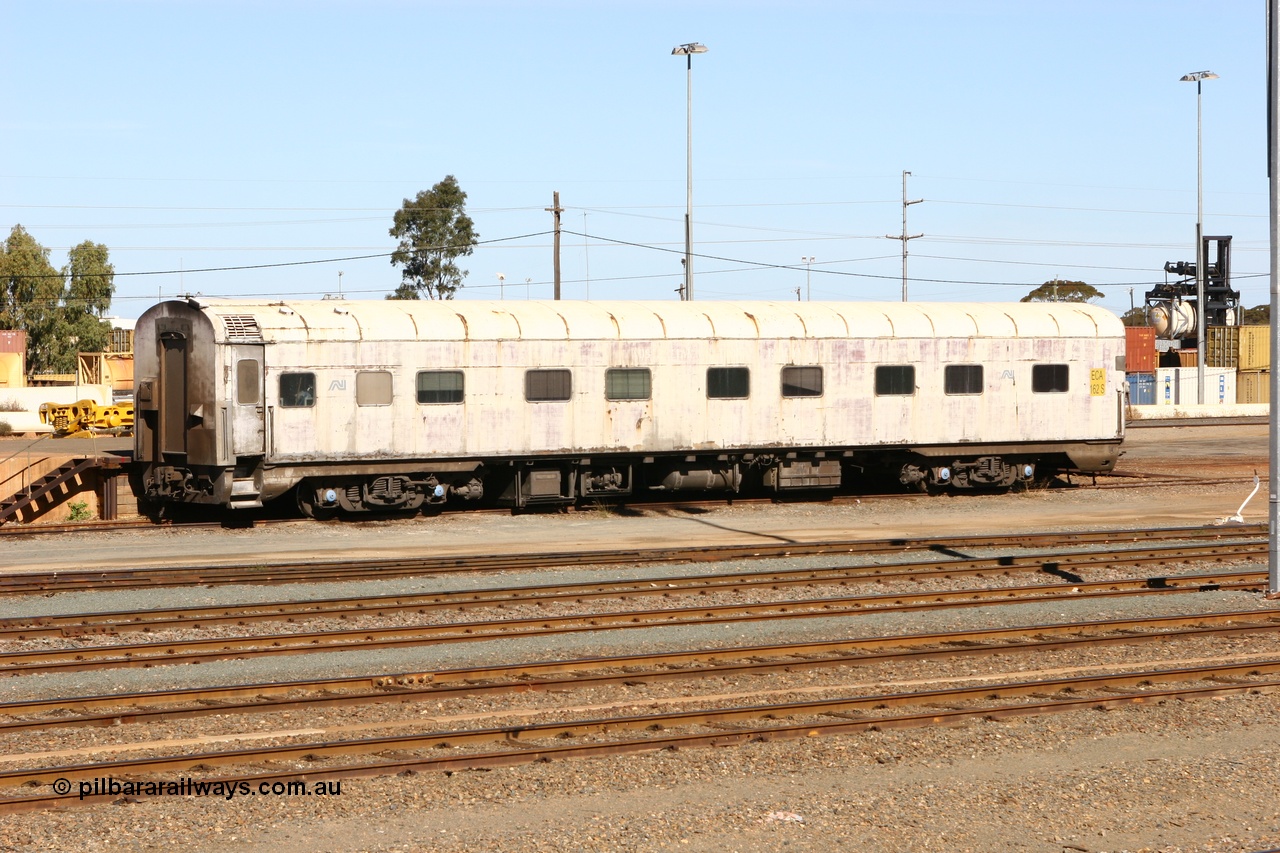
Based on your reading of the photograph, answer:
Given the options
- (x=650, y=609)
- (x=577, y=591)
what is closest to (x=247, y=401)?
(x=577, y=591)

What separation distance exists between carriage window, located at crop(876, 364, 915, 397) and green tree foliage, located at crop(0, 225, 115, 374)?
7168cm

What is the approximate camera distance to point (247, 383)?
22.0 meters

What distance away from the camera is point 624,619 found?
14586 millimetres

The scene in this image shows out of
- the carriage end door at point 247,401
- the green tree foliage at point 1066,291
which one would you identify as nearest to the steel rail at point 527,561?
the carriage end door at point 247,401

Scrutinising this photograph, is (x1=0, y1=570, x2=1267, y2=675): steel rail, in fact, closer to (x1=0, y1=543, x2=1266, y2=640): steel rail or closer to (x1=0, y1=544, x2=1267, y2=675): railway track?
(x1=0, y1=544, x2=1267, y2=675): railway track

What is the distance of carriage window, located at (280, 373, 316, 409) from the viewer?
876 inches

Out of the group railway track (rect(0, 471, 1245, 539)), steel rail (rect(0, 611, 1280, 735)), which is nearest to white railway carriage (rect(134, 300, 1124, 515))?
railway track (rect(0, 471, 1245, 539))

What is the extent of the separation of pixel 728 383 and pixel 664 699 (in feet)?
45.6

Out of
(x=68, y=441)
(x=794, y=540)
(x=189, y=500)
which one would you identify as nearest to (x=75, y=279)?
(x=68, y=441)

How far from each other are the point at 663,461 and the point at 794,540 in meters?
4.47

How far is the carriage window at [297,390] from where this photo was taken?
22.2 metres

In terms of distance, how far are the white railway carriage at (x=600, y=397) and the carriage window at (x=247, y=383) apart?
0.12ft

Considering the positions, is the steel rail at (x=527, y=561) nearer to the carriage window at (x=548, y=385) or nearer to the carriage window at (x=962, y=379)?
the carriage window at (x=548, y=385)

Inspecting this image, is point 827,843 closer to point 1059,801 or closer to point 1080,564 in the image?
point 1059,801
